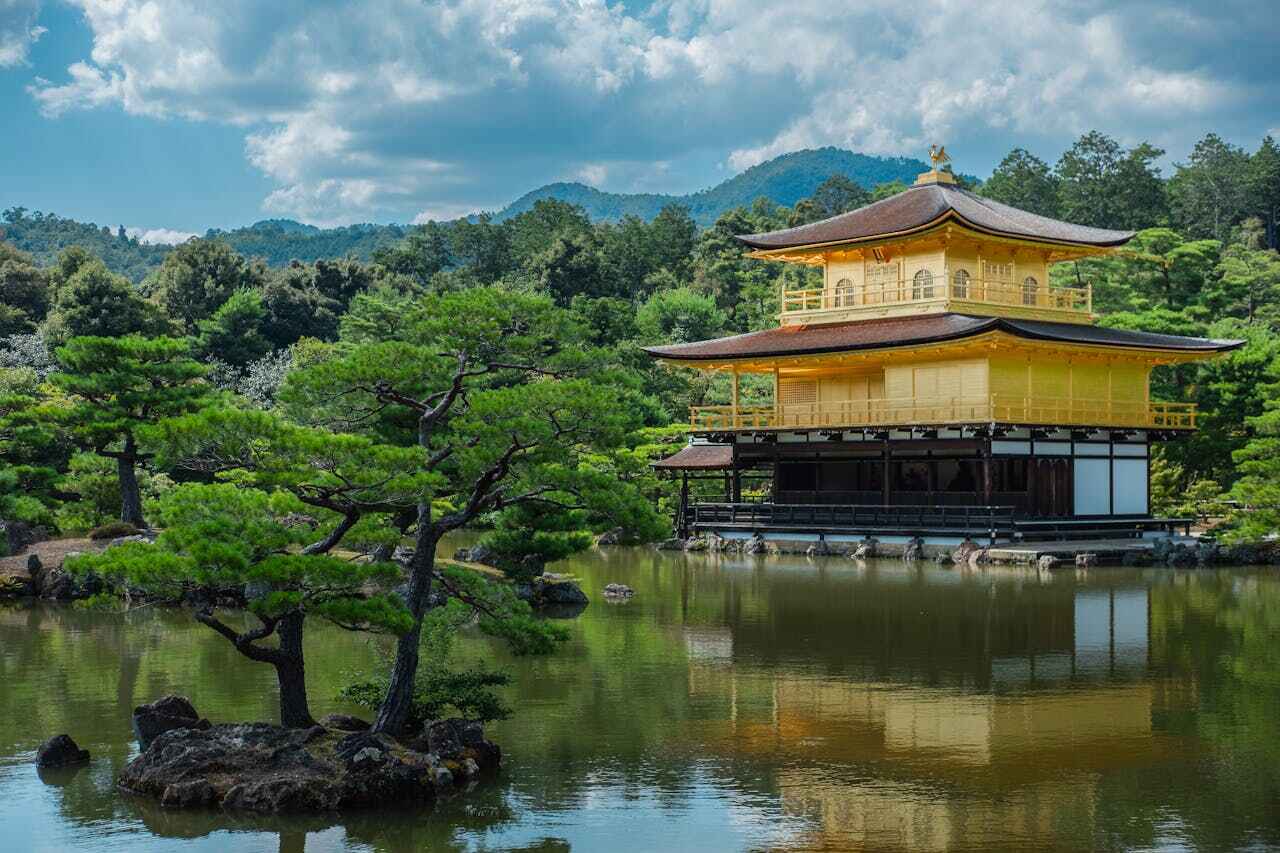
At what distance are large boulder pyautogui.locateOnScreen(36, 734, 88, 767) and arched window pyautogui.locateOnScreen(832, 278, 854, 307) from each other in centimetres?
2883

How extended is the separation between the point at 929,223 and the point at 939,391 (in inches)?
159

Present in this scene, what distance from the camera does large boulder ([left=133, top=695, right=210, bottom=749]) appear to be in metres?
12.5

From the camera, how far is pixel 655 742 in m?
13.1

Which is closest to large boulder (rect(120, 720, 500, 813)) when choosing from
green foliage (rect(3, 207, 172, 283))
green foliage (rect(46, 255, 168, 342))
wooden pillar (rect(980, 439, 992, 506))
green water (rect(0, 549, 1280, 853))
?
green water (rect(0, 549, 1280, 853))

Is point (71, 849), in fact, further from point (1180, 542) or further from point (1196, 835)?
point (1180, 542)

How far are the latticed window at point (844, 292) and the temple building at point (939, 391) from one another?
6cm

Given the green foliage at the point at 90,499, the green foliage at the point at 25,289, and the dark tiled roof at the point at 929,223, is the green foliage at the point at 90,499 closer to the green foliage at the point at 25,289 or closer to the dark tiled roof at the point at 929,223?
the dark tiled roof at the point at 929,223

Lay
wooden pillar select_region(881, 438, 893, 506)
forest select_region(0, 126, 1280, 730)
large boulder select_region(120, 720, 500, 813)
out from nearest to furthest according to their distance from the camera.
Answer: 1. large boulder select_region(120, 720, 500, 813)
2. forest select_region(0, 126, 1280, 730)
3. wooden pillar select_region(881, 438, 893, 506)

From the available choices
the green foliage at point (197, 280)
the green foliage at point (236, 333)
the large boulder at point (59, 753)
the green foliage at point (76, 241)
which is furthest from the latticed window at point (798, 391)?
the green foliage at point (76, 241)

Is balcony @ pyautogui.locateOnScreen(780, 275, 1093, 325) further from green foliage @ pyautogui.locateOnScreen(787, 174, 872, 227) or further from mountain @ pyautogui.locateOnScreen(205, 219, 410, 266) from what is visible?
mountain @ pyautogui.locateOnScreen(205, 219, 410, 266)

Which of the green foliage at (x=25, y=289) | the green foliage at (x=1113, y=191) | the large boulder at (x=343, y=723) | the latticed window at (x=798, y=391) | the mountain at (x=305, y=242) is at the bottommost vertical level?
the large boulder at (x=343, y=723)

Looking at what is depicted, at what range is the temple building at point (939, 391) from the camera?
3394cm

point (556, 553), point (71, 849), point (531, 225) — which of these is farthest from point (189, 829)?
point (531, 225)

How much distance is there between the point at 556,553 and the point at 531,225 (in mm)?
71582
